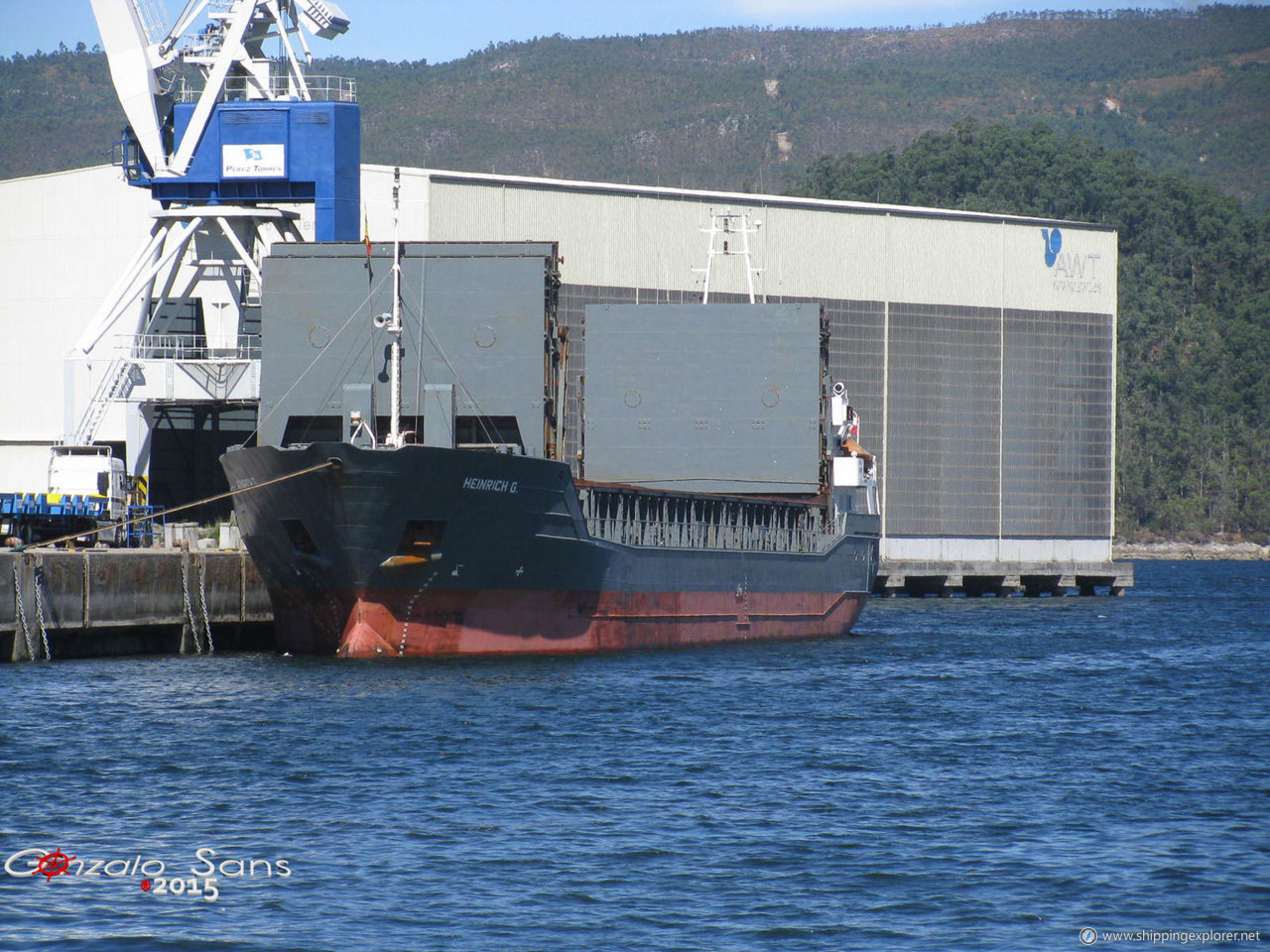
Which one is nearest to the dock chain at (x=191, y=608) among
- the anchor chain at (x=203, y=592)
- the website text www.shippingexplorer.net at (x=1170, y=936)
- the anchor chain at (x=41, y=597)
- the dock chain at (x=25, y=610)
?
the anchor chain at (x=203, y=592)

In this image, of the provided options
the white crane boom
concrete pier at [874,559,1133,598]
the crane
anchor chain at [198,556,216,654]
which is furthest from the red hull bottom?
concrete pier at [874,559,1133,598]

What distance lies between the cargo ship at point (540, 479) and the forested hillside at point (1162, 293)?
110 m

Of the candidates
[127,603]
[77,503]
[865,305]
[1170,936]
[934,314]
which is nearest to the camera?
[1170,936]

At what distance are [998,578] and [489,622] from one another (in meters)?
48.8

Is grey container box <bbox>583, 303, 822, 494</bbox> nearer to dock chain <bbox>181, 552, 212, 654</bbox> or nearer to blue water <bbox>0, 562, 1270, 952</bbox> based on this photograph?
blue water <bbox>0, 562, 1270, 952</bbox>

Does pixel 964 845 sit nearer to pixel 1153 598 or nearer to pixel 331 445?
pixel 331 445

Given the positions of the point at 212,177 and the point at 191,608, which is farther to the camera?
the point at 212,177

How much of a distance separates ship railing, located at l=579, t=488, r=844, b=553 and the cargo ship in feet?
0.23

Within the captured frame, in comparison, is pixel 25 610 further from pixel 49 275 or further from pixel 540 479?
pixel 49 275

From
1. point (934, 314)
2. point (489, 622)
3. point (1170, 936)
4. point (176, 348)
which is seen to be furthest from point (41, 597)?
point (934, 314)

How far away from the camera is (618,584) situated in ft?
129

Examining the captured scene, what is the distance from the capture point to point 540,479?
35.8 m

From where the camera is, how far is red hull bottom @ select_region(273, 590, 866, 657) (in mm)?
34469

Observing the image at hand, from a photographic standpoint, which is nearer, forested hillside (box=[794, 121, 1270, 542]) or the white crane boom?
the white crane boom
